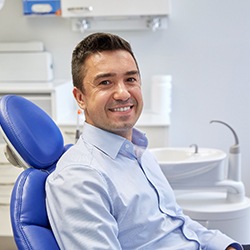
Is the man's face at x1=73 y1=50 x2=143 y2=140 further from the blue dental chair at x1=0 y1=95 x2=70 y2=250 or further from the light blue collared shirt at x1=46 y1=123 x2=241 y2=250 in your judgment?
the blue dental chair at x1=0 y1=95 x2=70 y2=250

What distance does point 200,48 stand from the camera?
2.26 m

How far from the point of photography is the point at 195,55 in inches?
89.4

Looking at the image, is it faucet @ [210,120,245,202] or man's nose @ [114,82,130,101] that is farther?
faucet @ [210,120,245,202]

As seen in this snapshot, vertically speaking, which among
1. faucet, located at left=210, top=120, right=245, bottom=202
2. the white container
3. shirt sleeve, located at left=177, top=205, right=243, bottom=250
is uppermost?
the white container

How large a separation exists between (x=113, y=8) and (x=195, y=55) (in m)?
0.62

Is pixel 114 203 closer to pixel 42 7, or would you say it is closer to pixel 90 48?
pixel 90 48

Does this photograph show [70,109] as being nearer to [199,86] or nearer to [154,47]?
[154,47]

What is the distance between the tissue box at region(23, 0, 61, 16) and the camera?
214 centimetres

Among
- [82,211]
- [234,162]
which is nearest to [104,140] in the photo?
[82,211]

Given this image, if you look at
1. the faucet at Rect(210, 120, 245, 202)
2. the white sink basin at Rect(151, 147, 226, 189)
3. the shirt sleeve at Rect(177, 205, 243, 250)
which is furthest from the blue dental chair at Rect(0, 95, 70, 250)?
the faucet at Rect(210, 120, 245, 202)

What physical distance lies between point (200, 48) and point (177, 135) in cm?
59

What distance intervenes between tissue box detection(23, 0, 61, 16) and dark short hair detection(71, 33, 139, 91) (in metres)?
1.26

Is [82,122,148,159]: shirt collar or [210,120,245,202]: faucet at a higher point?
[82,122,148,159]: shirt collar

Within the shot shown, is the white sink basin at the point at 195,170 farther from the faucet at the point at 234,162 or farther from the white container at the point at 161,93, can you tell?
the white container at the point at 161,93
